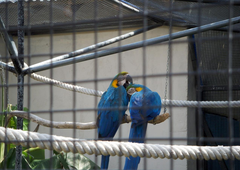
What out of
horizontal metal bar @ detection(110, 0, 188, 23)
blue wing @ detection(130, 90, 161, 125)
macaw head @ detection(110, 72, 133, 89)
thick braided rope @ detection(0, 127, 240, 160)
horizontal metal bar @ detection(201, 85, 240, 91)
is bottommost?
thick braided rope @ detection(0, 127, 240, 160)

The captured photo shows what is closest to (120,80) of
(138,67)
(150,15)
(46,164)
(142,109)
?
(142,109)

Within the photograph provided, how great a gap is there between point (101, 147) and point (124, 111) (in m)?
0.70

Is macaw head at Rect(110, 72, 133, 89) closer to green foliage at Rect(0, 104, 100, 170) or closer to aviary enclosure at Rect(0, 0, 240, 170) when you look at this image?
aviary enclosure at Rect(0, 0, 240, 170)

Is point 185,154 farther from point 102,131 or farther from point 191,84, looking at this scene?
point 191,84

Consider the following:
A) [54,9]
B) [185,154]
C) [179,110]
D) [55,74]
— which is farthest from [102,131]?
[55,74]

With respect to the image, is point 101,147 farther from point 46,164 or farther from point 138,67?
point 138,67

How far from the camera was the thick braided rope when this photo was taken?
998 millimetres

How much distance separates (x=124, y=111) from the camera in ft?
5.69

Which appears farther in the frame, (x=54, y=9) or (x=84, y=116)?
(x=84, y=116)

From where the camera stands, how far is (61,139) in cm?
101

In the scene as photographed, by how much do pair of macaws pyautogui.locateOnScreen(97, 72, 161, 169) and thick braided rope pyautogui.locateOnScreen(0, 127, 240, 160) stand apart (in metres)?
0.35

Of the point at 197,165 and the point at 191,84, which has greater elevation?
the point at 191,84

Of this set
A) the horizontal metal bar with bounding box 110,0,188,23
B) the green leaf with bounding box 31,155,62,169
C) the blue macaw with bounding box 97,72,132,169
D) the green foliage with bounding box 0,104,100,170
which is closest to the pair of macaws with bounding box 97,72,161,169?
the blue macaw with bounding box 97,72,132,169

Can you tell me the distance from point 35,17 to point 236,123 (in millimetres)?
2102
